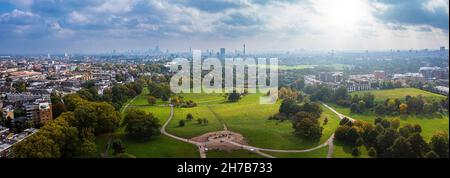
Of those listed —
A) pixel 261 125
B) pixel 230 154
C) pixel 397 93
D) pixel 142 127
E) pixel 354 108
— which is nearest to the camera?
pixel 230 154

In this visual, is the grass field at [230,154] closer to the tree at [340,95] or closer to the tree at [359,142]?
the tree at [359,142]

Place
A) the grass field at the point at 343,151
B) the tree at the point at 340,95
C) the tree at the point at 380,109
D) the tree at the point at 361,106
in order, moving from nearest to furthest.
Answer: the grass field at the point at 343,151, the tree at the point at 380,109, the tree at the point at 361,106, the tree at the point at 340,95

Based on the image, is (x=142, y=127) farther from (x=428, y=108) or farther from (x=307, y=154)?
(x=428, y=108)

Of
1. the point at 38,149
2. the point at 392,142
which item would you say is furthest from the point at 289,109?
the point at 38,149

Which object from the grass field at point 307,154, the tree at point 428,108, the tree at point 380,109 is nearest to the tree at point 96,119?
the grass field at point 307,154

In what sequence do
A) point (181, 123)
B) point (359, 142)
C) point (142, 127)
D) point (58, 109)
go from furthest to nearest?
point (58, 109) → point (181, 123) → point (142, 127) → point (359, 142)

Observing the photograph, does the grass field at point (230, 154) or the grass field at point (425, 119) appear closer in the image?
the grass field at point (230, 154)

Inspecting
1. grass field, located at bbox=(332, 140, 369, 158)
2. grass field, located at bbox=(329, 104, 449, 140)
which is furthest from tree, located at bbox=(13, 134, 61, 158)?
grass field, located at bbox=(329, 104, 449, 140)

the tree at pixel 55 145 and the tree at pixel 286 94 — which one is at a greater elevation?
the tree at pixel 286 94

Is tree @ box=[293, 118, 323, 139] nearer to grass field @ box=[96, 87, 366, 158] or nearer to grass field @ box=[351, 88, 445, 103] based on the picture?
grass field @ box=[96, 87, 366, 158]

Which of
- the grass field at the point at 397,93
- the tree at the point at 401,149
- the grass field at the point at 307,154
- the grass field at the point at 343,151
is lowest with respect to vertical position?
the grass field at the point at 343,151
